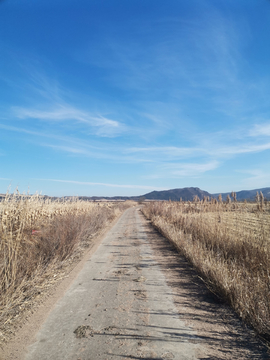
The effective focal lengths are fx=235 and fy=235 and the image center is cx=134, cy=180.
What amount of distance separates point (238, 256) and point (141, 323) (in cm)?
418

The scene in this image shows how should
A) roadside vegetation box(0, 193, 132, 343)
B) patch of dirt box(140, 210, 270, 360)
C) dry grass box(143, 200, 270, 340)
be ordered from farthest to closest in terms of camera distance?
roadside vegetation box(0, 193, 132, 343) → dry grass box(143, 200, 270, 340) → patch of dirt box(140, 210, 270, 360)

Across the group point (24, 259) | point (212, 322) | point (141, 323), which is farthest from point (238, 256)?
point (24, 259)

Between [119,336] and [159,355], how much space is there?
74cm

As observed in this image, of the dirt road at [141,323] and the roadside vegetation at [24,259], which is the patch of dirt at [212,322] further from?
the roadside vegetation at [24,259]

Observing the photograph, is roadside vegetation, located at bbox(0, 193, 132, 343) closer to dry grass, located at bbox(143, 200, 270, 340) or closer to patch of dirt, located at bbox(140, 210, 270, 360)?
patch of dirt, located at bbox(140, 210, 270, 360)

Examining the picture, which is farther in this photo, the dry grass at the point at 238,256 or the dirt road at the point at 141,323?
the dry grass at the point at 238,256

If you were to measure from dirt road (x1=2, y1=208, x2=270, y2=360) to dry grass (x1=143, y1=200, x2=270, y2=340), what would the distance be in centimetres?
29

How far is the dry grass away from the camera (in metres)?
3.99

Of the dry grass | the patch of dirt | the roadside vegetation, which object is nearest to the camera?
the patch of dirt

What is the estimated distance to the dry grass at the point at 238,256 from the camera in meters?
3.99

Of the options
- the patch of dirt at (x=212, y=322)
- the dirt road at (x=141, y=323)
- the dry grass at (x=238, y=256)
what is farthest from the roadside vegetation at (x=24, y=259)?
the dry grass at (x=238, y=256)

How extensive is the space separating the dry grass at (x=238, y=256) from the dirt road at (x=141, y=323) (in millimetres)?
286

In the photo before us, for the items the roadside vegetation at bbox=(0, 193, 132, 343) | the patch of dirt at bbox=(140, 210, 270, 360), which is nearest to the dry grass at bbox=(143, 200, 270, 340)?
Answer: the patch of dirt at bbox=(140, 210, 270, 360)

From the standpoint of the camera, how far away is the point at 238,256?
271 inches
